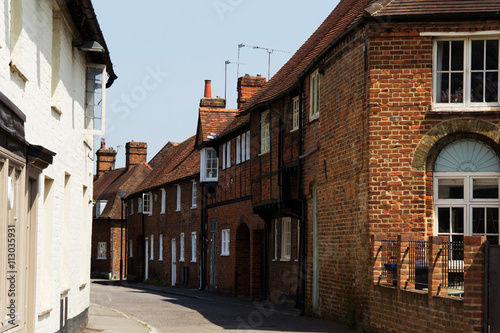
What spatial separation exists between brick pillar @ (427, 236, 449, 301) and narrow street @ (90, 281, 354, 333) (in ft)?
11.4

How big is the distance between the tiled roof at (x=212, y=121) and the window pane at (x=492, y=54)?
20.8m

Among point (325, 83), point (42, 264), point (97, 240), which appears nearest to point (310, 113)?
point (325, 83)

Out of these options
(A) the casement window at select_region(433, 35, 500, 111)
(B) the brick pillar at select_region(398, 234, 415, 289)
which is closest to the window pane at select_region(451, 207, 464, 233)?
(B) the brick pillar at select_region(398, 234, 415, 289)

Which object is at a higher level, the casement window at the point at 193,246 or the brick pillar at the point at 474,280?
the brick pillar at the point at 474,280

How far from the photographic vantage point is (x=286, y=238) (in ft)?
82.4

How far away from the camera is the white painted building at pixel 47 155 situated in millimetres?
8953

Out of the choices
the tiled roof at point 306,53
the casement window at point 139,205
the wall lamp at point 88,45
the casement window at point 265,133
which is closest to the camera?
the wall lamp at point 88,45

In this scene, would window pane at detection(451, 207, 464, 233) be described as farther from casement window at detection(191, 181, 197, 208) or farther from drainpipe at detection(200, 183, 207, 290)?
casement window at detection(191, 181, 197, 208)

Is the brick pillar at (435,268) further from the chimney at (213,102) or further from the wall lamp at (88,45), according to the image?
the chimney at (213,102)

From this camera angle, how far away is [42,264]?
1203 centimetres

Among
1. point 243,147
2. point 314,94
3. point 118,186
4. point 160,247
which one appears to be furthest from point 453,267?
point 118,186

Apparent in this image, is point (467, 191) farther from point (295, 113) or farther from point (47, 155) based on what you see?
point (47, 155)

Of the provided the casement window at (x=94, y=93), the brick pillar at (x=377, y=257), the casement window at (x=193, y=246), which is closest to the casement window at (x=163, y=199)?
the casement window at (x=193, y=246)

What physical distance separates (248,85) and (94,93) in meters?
19.1
